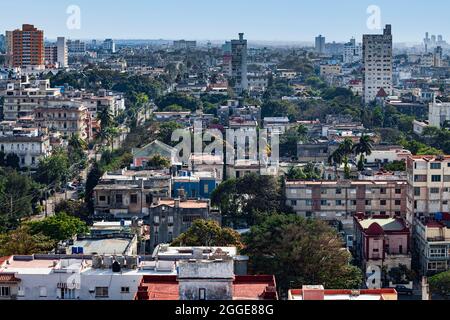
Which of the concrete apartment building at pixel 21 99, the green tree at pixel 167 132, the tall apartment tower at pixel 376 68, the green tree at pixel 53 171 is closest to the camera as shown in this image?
the green tree at pixel 53 171

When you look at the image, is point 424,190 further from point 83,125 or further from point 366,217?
point 83,125

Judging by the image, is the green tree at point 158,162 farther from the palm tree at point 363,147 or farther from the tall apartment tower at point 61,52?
the tall apartment tower at point 61,52

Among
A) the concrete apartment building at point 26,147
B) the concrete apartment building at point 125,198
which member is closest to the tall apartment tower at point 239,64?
the concrete apartment building at point 26,147

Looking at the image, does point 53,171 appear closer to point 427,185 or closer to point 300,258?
point 427,185

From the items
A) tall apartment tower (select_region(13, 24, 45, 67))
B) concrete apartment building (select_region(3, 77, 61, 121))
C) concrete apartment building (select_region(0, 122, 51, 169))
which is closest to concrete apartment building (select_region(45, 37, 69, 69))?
tall apartment tower (select_region(13, 24, 45, 67))

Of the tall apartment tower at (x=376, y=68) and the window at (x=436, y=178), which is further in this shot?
the tall apartment tower at (x=376, y=68)

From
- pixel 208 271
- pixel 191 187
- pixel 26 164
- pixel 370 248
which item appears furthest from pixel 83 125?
pixel 208 271
